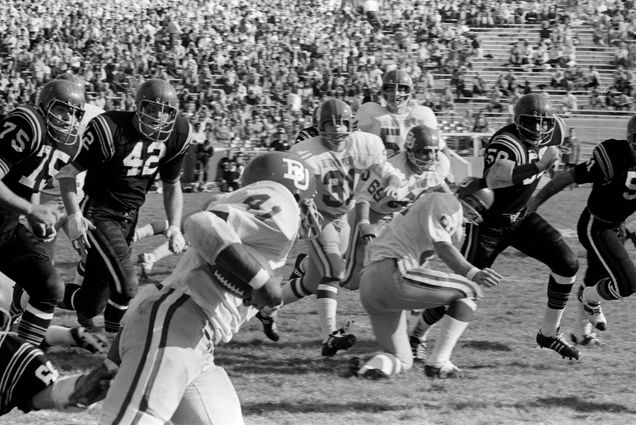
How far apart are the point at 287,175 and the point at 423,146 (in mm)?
2868

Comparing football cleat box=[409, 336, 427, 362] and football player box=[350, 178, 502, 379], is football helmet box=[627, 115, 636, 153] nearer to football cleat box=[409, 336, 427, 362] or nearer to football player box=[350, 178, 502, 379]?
football player box=[350, 178, 502, 379]

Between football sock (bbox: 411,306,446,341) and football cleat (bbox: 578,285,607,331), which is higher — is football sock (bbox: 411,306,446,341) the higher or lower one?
the higher one

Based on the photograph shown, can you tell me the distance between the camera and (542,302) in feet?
27.5

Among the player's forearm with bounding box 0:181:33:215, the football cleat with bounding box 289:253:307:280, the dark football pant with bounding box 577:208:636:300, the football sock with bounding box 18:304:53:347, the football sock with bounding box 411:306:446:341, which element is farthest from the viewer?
the football cleat with bounding box 289:253:307:280

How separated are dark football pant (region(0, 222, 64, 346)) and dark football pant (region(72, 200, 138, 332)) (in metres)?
0.38

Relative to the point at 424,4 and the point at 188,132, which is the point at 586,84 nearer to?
the point at 424,4

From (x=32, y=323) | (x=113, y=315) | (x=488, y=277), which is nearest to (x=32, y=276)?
(x=32, y=323)

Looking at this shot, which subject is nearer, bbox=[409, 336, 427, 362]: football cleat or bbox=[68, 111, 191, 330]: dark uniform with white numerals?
bbox=[68, 111, 191, 330]: dark uniform with white numerals

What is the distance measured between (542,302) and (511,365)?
2.35 m

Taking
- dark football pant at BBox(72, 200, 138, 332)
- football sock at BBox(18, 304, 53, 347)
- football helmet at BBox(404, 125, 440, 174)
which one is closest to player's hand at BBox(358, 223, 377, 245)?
football helmet at BBox(404, 125, 440, 174)

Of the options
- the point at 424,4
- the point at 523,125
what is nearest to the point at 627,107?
the point at 424,4

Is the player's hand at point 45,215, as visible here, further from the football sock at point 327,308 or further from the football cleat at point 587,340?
the football cleat at point 587,340

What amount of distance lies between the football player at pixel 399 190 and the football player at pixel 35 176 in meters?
2.09

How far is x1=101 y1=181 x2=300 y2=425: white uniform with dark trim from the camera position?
3373 millimetres
